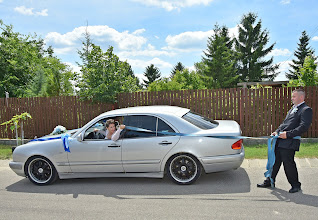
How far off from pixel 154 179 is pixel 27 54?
1796cm

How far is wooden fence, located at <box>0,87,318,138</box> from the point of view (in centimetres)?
899

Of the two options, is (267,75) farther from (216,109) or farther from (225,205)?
(225,205)

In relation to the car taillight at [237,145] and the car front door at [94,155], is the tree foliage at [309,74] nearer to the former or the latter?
the car taillight at [237,145]

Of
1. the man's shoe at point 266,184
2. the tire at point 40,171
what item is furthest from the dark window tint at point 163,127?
the tire at point 40,171

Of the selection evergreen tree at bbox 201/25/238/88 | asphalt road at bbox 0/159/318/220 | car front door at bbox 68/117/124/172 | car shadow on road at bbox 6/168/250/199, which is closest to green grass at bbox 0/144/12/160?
asphalt road at bbox 0/159/318/220

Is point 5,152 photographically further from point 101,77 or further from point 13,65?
point 13,65

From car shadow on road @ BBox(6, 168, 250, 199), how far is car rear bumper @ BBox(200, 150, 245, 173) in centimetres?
34

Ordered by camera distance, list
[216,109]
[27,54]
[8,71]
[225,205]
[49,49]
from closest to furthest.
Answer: [225,205] < [216,109] < [8,71] < [27,54] < [49,49]

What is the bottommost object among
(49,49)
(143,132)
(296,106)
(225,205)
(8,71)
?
(225,205)

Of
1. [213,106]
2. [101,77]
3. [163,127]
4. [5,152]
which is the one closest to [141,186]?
[163,127]

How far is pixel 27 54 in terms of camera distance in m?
20.4

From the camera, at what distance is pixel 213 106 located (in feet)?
31.0

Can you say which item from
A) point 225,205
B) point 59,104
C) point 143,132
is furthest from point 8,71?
point 225,205

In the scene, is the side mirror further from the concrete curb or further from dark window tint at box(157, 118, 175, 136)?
the concrete curb
